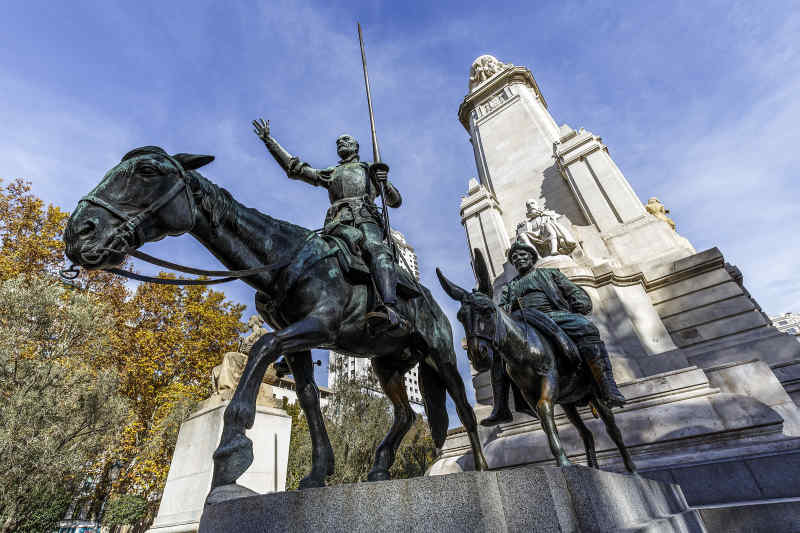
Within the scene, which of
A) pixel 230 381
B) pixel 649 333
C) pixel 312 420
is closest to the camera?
pixel 312 420

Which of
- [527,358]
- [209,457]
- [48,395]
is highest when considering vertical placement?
[48,395]

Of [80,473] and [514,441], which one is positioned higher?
[80,473]

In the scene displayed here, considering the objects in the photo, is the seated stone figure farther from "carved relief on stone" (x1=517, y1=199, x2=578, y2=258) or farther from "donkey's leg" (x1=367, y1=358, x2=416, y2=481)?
"carved relief on stone" (x1=517, y1=199, x2=578, y2=258)

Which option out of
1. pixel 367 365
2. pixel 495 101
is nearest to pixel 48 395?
pixel 495 101

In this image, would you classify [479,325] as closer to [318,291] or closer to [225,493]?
[318,291]

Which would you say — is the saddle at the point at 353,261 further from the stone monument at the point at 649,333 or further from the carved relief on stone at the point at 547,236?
the carved relief on stone at the point at 547,236

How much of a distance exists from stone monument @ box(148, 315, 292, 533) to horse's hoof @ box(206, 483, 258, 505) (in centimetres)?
406

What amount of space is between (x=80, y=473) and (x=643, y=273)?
66.9 feet

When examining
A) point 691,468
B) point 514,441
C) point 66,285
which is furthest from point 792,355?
point 66,285

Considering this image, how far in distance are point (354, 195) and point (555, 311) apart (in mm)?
3142

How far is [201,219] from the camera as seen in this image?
3.10 meters

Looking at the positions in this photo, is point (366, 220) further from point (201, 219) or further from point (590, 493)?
point (590, 493)

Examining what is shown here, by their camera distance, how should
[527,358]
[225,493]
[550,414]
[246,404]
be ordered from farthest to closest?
[527,358] → [550,414] → [246,404] → [225,493]

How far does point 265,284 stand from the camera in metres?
3.18
